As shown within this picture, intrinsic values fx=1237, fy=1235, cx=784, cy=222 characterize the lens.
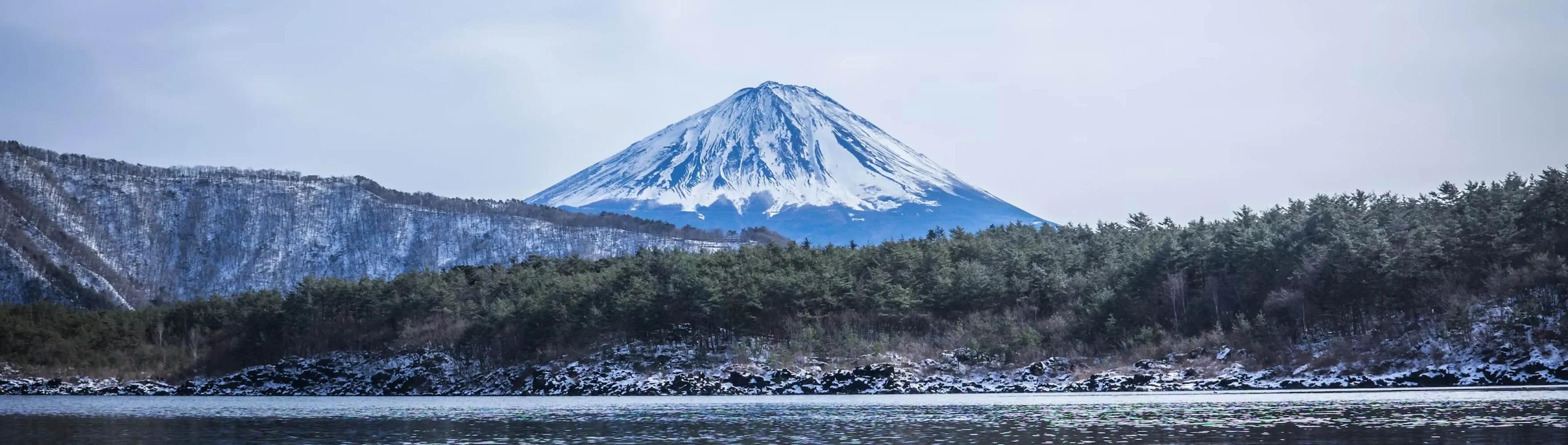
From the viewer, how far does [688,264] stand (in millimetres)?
80812

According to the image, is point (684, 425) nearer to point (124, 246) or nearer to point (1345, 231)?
point (1345, 231)

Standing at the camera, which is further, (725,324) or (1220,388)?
(725,324)

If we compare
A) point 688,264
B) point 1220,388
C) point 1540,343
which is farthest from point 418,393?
point 1540,343

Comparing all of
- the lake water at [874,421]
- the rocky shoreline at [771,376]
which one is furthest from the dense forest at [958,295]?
→ the lake water at [874,421]

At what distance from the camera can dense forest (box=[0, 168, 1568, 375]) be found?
60125 millimetres

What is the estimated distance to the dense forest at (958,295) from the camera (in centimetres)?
A: 6012

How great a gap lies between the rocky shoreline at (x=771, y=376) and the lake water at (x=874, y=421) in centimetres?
595

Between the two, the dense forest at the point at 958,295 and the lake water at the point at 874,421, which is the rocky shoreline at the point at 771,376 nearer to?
the dense forest at the point at 958,295

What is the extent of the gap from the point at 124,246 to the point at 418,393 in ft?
443

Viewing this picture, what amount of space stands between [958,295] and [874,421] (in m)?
39.7

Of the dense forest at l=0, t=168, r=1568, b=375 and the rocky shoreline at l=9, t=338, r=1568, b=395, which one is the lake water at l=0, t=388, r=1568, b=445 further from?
the dense forest at l=0, t=168, r=1568, b=375

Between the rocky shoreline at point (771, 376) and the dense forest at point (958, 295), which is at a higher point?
the dense forest at point (958, 295)

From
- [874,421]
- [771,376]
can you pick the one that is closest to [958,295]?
[771,376]

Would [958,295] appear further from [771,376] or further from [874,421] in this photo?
[874,421]
